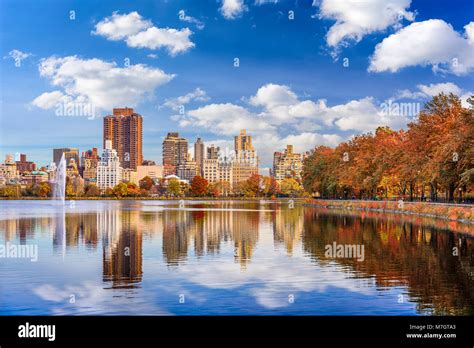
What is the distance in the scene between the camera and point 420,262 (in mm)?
24875

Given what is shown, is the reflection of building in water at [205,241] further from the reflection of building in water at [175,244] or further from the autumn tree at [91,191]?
the autumn tree at [91,191]

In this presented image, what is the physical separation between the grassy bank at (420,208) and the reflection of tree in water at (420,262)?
1124 cm

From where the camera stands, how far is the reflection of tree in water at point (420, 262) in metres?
17.4

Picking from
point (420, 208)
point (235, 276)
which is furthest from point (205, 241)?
point (420, 208)

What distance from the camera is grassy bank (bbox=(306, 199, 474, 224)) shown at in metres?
50.5

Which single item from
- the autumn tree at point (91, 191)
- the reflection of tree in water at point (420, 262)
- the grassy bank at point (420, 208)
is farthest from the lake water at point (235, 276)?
the autumn tree at point (91, 191)

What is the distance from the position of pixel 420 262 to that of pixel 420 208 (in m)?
41.9

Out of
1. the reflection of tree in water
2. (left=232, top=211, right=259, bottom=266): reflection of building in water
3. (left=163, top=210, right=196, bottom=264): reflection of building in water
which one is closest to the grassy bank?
the reflection of tree in water

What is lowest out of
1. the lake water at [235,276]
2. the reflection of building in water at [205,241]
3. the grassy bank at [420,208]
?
the lake water at [235,276]

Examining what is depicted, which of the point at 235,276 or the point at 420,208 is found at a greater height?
the point at 420,208

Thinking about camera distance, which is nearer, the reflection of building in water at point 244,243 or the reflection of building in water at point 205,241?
the reflection of building in water at point 244,243

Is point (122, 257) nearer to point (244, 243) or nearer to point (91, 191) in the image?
point (244, 243)
